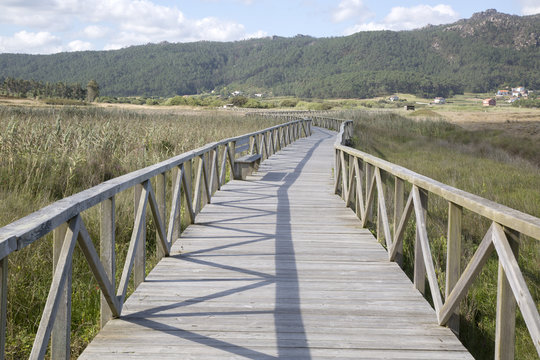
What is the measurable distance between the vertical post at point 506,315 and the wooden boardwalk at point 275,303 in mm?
459

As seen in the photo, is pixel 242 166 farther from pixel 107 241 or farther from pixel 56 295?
pixel 56 295

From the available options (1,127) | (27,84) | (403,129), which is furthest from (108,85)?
(1,127)

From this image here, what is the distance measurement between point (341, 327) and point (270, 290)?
0.88 m

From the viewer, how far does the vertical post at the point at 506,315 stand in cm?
255

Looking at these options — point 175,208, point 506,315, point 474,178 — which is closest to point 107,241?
point 175,208

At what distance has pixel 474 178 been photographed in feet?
43.0

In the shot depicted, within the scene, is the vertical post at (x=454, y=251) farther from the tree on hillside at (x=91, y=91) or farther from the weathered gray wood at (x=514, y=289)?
the tree on hillside at (x=91, y=91)

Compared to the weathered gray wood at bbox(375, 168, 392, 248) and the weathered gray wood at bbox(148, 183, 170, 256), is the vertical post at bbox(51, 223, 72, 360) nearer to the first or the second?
the weathered gray wood at bbox(148, 183, 170, 256)

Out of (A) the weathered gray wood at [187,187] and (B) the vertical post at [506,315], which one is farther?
(A) the weathered gray wood at [187,187]

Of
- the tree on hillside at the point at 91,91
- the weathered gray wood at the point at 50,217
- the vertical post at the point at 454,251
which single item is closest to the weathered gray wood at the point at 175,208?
the weathered gray wood at the point at 50,217

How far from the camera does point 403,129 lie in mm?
29766

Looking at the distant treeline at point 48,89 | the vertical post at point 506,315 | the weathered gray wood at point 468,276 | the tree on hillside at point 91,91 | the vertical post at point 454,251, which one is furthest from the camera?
the tree on hillside at point 91,91

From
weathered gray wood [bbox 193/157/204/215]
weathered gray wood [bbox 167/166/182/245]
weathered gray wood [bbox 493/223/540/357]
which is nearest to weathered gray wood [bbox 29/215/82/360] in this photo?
weathered gray wood [bbox 493/223/540/357]

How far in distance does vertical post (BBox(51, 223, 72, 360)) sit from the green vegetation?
9.89ft
